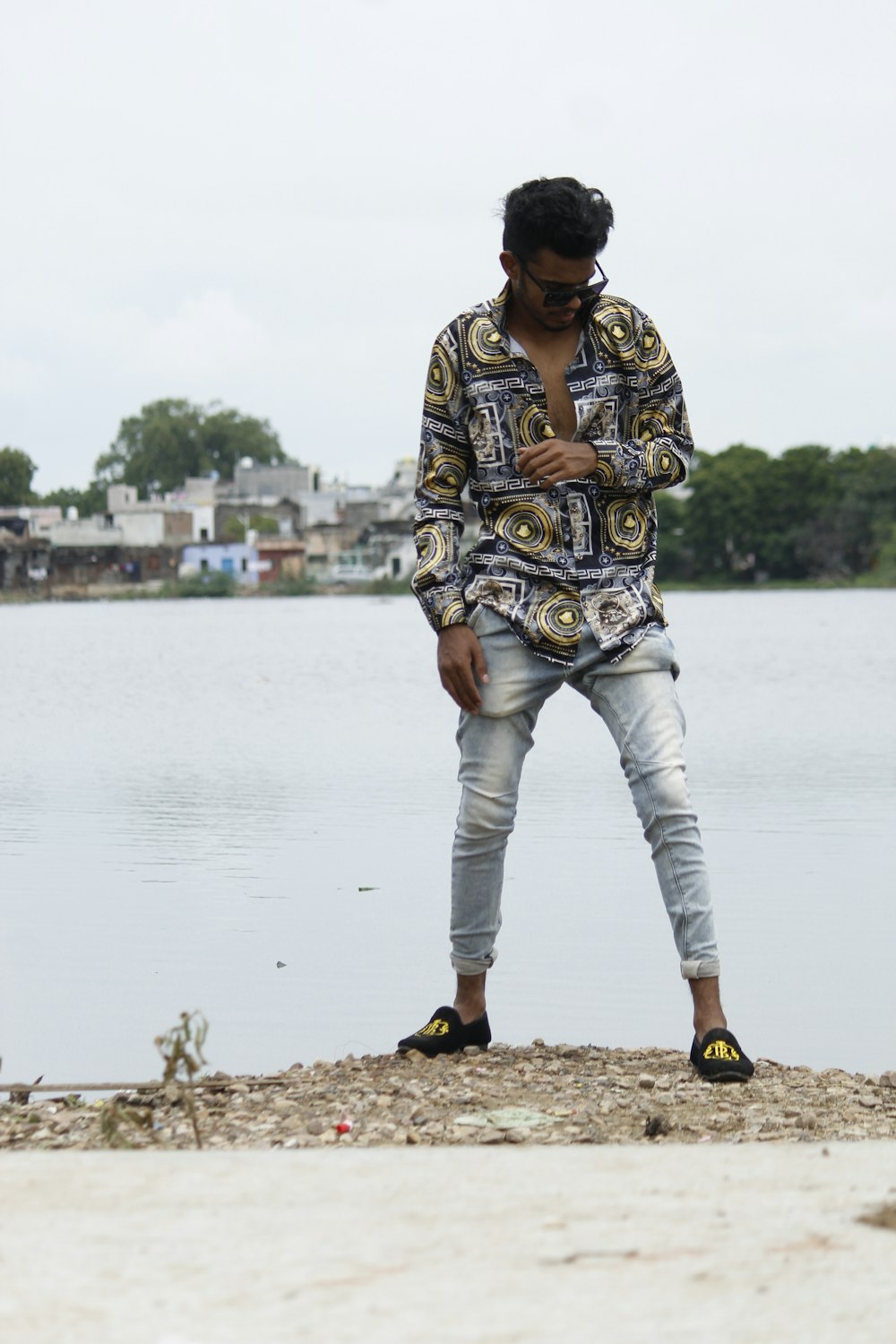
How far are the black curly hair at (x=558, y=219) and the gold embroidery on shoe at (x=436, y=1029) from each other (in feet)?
5.41

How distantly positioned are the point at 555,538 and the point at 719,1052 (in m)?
1.10

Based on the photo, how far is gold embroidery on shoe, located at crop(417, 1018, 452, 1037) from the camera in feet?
14.4

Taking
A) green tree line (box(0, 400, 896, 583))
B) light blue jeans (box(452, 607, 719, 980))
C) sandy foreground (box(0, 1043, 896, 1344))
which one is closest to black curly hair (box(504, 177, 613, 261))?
light blue jeans (box(452, 607, 719, 980))

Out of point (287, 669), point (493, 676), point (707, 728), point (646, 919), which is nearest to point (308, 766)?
point (707, 728)

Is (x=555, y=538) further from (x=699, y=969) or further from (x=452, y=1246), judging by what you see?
(x=452, y=1246)

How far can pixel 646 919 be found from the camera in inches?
263

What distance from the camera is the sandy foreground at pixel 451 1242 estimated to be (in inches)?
83.7

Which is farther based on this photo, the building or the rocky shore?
the building

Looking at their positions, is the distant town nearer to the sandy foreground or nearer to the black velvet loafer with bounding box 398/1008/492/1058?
the black velvet loafer with bounding box 398/1008/492/1058

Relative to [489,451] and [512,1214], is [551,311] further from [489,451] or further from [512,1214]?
[512,1214]

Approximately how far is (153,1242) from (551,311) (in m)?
2.33

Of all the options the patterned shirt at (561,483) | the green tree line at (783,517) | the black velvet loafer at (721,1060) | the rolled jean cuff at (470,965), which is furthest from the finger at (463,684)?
the green tree line at (783,517)

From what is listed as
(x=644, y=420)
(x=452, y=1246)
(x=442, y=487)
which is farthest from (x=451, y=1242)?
(x=644, y=420)

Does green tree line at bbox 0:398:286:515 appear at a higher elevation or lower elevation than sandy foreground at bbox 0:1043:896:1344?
higher
